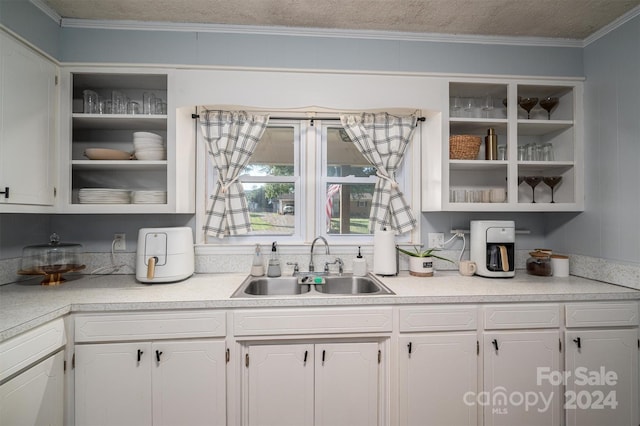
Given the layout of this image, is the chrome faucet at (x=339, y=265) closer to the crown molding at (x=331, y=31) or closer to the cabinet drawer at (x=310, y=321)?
the cabinet drawer at (x=310, y=321)

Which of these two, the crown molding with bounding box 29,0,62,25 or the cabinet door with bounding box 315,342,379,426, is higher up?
the crown molding with bounding box 29,0,62,25

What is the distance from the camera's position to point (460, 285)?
1740mm

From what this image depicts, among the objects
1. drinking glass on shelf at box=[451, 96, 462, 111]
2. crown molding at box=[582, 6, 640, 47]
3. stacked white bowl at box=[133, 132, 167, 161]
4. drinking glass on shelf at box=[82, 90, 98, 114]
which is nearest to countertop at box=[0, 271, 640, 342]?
stacked white bowl at box=[133, 132, 167, 161]

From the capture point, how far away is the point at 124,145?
2.02 metres

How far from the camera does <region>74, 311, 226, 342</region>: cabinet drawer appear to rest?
141 cm

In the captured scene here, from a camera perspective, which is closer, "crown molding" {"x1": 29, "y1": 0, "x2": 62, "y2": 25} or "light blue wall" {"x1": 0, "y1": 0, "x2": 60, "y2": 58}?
"light blue wall" {"x1": 0, "y1": 0, "x2": 60, "y2": 58}

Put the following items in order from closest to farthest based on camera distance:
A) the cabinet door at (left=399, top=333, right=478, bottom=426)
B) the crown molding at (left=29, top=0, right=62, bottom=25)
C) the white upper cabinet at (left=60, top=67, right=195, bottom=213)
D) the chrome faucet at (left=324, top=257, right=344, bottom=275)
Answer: the cabinet door at (left=399, top=333, right=478, bottom=426)
the crown molding at (left=29, top=0, right=62, bottom=25)
the white upper cabinet at (left=60, top=67, right=195, bottom=213)
the chrome faucet at (left=324, top=257, right=344, bottom=275)

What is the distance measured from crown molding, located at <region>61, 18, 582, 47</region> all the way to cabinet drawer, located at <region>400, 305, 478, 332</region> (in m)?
1.72

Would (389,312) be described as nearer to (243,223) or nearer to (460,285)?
(460,285)

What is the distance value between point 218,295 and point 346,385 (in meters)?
0.82

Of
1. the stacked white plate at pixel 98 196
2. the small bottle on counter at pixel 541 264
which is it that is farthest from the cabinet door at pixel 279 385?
the small bottle on counter at pixel 541 264

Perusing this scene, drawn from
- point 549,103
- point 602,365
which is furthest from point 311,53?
point 602,365

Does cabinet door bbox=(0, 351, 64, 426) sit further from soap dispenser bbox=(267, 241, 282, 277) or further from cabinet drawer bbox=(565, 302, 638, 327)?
cabinet drawer bbox=(565, 302, 638, 327)

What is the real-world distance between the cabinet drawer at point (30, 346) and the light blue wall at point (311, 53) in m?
1.56
